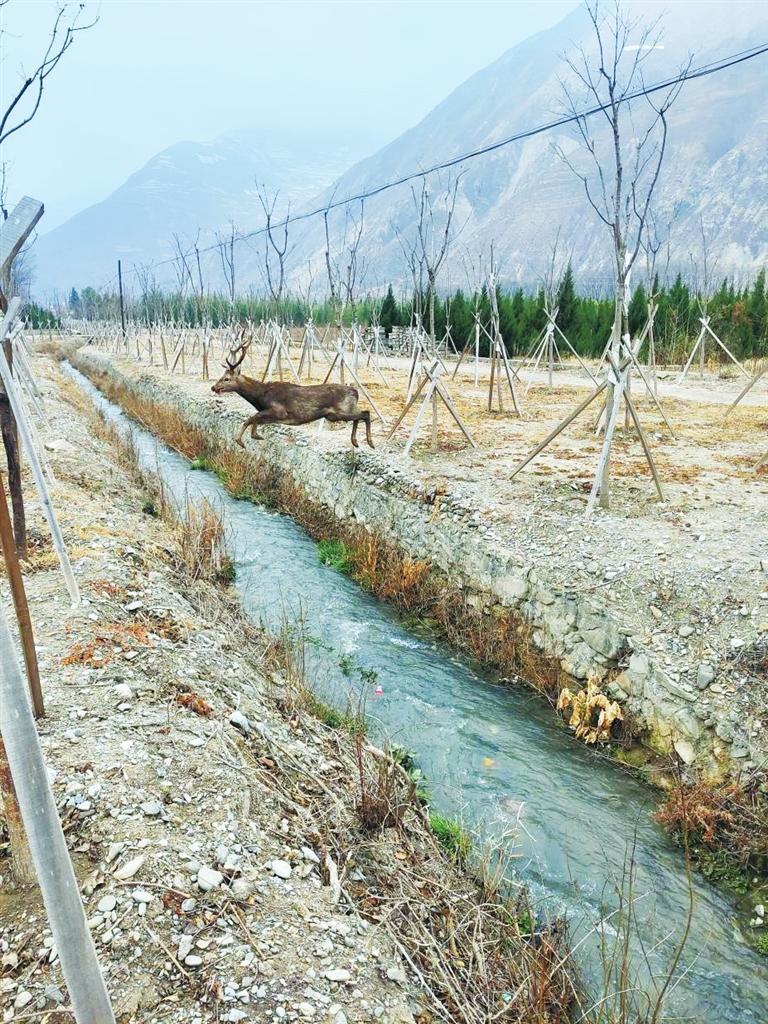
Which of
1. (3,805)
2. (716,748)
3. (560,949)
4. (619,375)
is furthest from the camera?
(619,375)

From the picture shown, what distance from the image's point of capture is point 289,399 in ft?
38.9

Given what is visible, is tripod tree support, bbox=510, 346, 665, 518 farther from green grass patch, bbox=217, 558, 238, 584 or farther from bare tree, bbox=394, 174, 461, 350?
green grass patch, bbox=217, 558, 238, 584

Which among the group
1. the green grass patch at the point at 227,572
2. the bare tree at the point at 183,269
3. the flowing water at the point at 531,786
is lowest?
the flowing water at the point at 531,786

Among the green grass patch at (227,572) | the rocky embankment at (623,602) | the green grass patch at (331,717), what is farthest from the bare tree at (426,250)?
the green grass patch at (331,717)

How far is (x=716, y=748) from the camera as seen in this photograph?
17.9 ft

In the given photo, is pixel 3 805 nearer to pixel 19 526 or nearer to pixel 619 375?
pixel 19 526

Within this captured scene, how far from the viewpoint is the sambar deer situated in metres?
11.8

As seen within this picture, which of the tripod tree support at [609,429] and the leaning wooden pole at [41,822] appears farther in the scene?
the tripod tree support at [609,429]

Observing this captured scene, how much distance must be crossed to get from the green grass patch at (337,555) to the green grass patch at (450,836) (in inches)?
218

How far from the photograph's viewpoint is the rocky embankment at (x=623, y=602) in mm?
5645

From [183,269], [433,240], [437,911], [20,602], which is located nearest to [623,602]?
[437,911]

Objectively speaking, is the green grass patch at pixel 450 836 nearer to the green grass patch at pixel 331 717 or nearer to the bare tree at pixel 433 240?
the green grass patch at pixel 331 717

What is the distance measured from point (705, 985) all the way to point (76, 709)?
175 inches

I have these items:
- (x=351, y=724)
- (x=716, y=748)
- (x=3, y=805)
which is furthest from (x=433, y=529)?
(x=3, y=805)
